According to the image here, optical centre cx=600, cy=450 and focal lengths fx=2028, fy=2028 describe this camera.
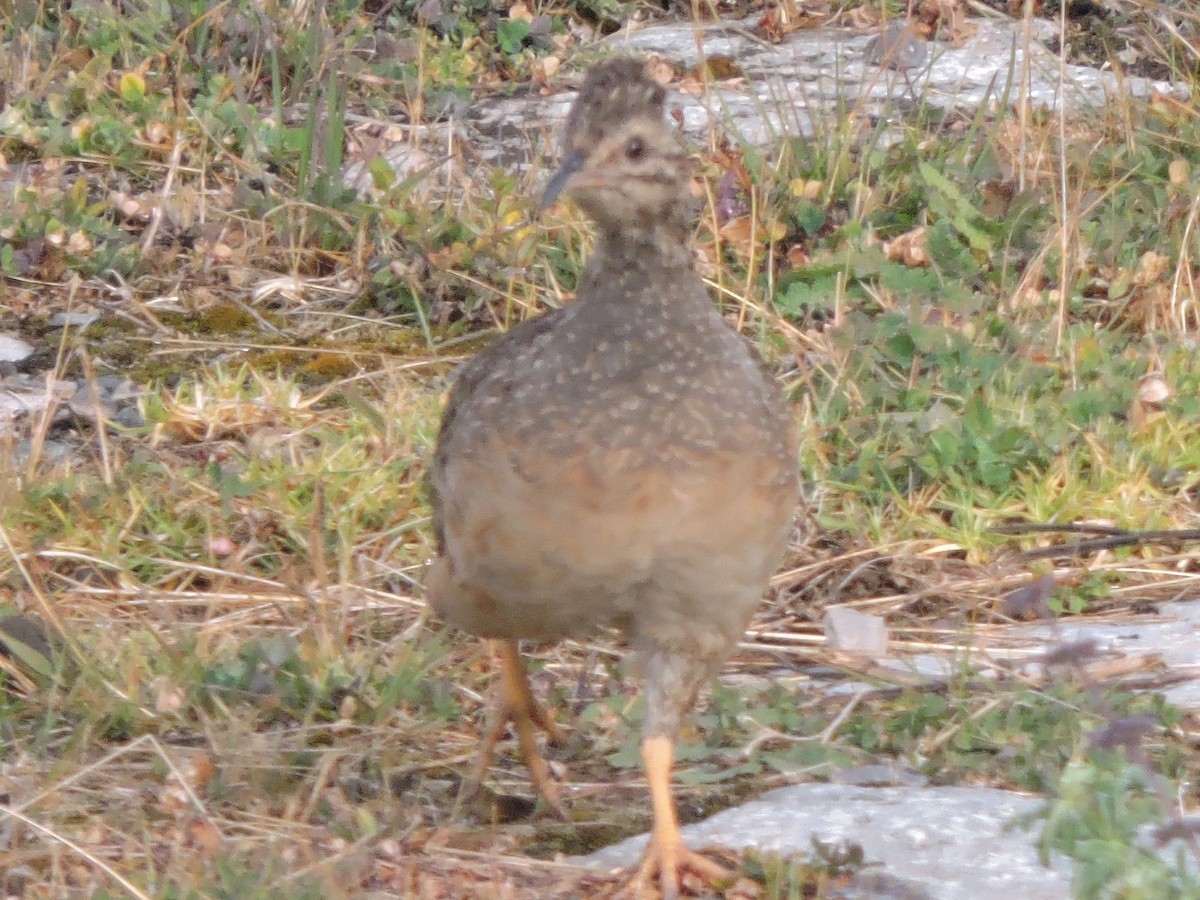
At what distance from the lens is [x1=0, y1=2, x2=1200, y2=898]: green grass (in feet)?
11.7

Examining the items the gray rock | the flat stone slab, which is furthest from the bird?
the gray rock

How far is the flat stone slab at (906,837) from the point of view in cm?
309

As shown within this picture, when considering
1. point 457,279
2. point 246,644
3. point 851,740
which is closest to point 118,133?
point 457,279

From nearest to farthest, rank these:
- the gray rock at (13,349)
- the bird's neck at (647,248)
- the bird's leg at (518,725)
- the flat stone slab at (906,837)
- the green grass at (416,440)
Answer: the flat stone slab at (906,837), the bird's neck at (647,248), the green grass at (416,440), the bird's leg at (518,725), the gray rock at (13,349)

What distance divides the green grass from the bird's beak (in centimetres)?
105

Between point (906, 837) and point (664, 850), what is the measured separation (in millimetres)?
397

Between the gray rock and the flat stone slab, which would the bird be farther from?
the gray rock

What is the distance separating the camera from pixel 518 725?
3.80 meters

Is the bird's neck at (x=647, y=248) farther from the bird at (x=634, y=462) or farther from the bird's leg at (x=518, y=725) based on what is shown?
the bird's leg at (x=518, y=725)

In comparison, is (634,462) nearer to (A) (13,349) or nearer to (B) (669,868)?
(B) (669,868)

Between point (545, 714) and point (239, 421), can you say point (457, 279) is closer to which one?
point (239, 421)

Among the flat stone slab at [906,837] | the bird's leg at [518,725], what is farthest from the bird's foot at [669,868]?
the bird's leg at [518,725]

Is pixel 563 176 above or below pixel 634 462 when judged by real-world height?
above

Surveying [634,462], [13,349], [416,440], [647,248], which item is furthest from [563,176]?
[13,349]
